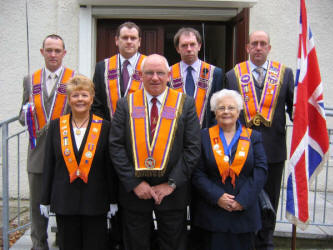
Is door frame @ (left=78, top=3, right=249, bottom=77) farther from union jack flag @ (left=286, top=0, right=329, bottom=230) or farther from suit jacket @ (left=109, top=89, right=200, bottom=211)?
suit jacket @ (left=109, top=89, right=200, bottom=211)

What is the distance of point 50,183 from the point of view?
2.68 m

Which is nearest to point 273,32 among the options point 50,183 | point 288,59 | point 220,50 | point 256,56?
point 288,59

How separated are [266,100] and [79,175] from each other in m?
1.54

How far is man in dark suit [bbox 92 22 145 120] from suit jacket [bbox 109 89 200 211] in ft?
1.55

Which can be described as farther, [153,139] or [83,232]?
[83,232]

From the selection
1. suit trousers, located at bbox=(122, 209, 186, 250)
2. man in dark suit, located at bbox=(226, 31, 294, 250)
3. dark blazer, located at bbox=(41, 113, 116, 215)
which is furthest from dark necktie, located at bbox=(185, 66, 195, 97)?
suit trousers, located at bbox=(122, 209, 186, 250)

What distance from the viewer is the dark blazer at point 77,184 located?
8.49 ft

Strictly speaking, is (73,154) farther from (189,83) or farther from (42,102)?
(189,83)

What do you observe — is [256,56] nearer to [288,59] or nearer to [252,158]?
[252,158]

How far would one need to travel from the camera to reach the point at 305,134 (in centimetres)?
281

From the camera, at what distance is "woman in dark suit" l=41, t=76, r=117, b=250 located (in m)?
2.59

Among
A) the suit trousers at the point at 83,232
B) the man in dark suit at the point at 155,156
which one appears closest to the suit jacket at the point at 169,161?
the man in dark suit at the point at 155,156

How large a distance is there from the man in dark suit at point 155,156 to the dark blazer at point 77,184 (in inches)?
4.9

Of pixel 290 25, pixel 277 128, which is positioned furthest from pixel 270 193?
pixel 290 25
